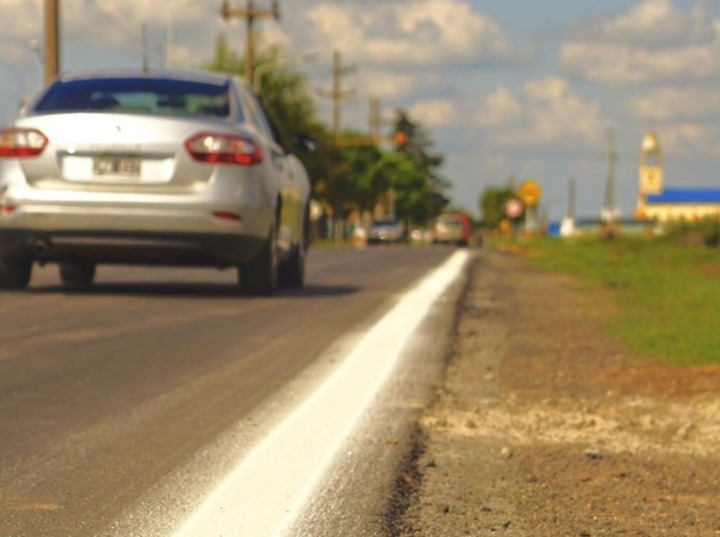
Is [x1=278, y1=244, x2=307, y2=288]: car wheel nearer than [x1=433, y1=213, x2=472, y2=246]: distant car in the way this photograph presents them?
Yes

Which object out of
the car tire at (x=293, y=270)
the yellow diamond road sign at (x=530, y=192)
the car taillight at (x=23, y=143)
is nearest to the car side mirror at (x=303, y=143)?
the car tire at (x=293, y=270)

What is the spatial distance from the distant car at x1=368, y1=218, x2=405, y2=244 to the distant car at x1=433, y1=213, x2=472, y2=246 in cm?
205

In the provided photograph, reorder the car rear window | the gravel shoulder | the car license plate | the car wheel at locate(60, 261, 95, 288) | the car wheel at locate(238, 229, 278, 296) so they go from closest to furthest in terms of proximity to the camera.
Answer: the gravel shoulder, the car license plate, the car rear window, the car wheel at locate(238, 229, 278, 296), the car wheel at locate(60, 261, 95, 288)

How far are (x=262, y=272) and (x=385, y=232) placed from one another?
73.3 meters

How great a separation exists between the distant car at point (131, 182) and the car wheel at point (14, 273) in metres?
0.13

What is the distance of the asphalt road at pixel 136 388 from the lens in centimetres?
485

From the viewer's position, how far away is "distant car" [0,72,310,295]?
40.6 feet

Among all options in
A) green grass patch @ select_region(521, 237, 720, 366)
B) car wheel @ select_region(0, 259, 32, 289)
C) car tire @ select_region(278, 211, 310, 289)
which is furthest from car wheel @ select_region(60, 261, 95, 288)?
green grass patch @ select_region(521, 237, 720, 366)

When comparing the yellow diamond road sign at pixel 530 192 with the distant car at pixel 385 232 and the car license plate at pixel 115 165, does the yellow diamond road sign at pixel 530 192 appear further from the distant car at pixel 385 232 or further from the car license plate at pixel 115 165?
the car license plate at pixel 115 165

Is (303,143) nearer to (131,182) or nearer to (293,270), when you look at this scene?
(293,270)

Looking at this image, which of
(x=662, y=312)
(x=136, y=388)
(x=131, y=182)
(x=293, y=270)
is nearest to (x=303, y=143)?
(x=293, y=270)

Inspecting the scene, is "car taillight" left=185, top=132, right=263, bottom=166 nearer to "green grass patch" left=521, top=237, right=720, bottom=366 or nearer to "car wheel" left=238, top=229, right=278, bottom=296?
"car wheel" left=238, top=229, right=278, bottom=296

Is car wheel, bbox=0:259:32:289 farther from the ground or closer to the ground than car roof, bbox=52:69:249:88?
closer to the ground

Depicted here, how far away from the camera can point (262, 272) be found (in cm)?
1355
